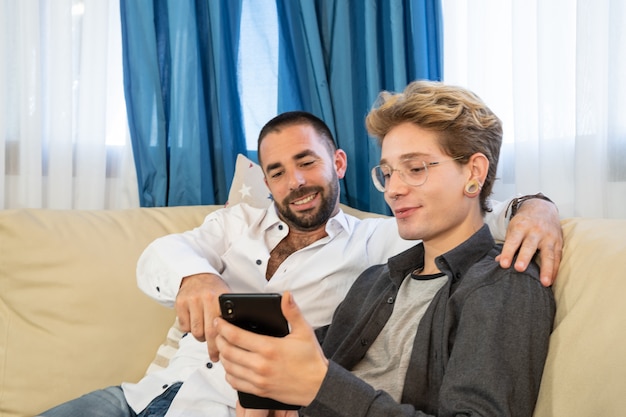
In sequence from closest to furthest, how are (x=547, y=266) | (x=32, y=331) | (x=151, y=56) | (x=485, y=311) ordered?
(x=485, y=311)
(x=547, y=266)
(x=32, y=331)
(x=151, y=56)

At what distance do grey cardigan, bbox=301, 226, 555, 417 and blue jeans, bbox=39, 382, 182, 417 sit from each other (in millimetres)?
517

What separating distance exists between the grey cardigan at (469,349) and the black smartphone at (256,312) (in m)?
0.11

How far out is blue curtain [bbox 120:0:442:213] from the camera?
2.30 metres

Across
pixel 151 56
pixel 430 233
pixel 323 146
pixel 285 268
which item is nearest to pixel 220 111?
pixel 151 56

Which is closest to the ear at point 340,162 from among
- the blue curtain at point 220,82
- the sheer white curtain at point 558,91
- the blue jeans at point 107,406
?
the blue curtain at point 220,82

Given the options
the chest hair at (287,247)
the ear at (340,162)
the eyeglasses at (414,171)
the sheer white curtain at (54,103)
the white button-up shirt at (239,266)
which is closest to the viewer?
the eyeglasses at (414,171)

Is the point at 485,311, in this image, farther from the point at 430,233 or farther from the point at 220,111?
the point at 220,111

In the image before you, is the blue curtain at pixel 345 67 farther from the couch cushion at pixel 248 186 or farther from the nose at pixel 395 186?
the nose at pixel 395 186

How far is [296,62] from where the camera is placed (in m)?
2.36

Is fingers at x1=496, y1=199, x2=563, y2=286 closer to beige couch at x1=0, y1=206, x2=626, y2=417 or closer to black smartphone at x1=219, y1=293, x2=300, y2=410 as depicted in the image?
black smartphone at x1=219, y1=293, x2=300, y2=410

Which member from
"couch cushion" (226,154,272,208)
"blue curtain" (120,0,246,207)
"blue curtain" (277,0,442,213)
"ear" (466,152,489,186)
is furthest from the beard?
"ear" (466,152,489,186)

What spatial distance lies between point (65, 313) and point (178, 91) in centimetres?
89

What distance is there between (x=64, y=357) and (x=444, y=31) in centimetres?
155

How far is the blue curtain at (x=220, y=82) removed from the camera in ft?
7.55
